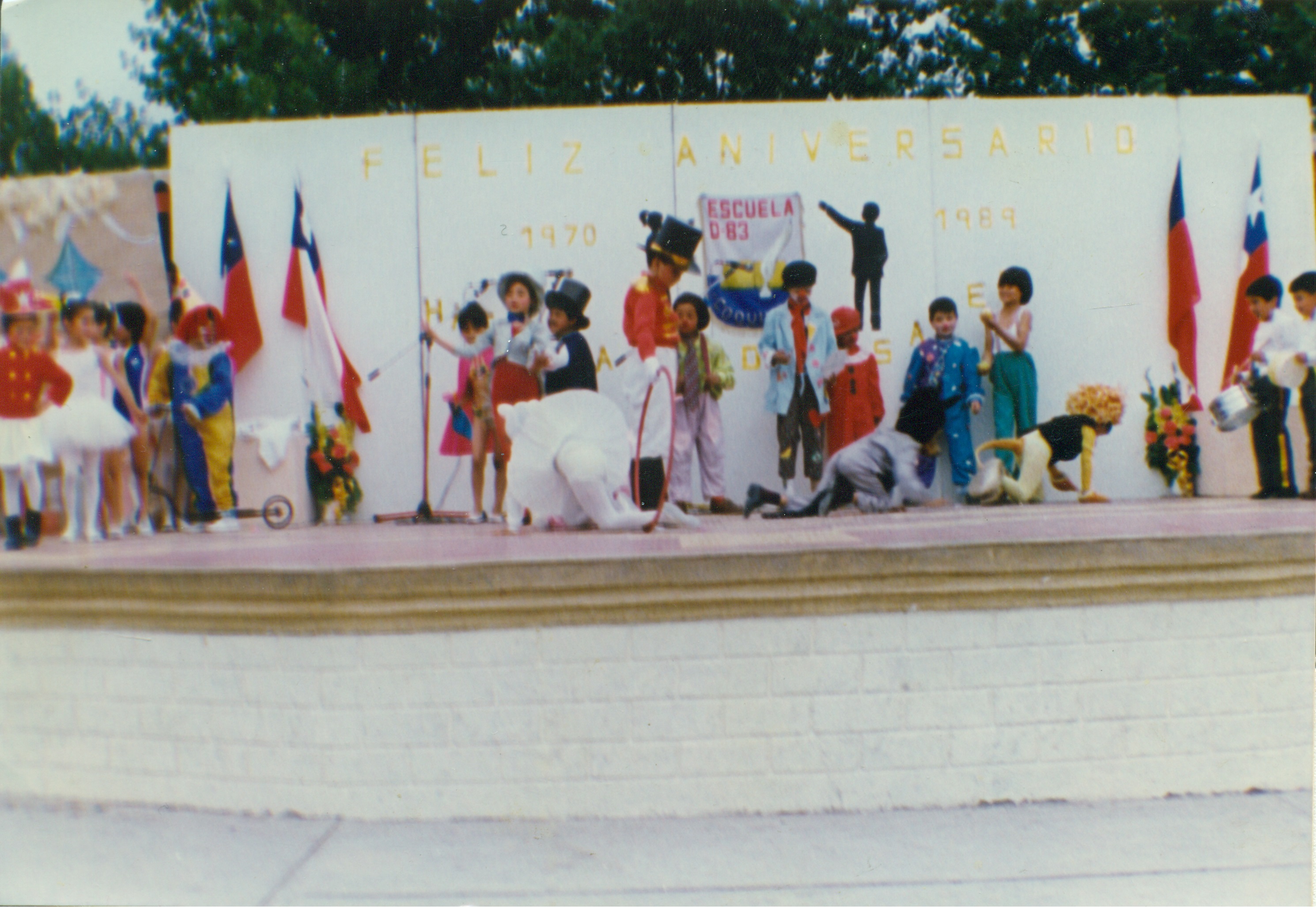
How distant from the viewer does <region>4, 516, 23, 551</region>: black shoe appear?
4.84 m

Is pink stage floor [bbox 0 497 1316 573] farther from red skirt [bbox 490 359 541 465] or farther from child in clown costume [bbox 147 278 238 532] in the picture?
red skirt [bbox 490 359 541 465]

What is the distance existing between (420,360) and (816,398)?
2968 millimetres

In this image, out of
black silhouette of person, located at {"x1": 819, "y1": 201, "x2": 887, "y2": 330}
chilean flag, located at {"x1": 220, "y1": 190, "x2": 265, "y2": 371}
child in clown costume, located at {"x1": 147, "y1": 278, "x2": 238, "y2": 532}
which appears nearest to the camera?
child in clown costume, located at {"x1": 147, "y1": 278, "x2": 238, "y2": 532}

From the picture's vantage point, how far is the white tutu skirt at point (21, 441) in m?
4.85

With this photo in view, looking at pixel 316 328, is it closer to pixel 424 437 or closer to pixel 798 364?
pixel 424 437

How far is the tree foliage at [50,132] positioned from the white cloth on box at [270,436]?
197cm

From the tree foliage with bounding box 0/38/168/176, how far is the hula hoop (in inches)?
115

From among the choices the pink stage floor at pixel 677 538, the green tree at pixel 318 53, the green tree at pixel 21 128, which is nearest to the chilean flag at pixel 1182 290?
the pink stage floor at pixel 677 538

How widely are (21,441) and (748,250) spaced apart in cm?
492

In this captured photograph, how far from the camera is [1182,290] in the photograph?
7812 mm

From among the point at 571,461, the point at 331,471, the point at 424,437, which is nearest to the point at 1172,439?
the point at 571,461

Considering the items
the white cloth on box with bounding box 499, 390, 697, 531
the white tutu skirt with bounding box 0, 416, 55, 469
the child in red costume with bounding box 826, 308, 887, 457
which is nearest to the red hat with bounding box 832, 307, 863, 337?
the child in red costume with bounding box 826, 308, 887, 457

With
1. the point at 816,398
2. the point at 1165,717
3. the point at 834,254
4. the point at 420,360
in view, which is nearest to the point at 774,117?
the point at 834,254

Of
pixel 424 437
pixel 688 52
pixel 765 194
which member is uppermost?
pixel 688 52
